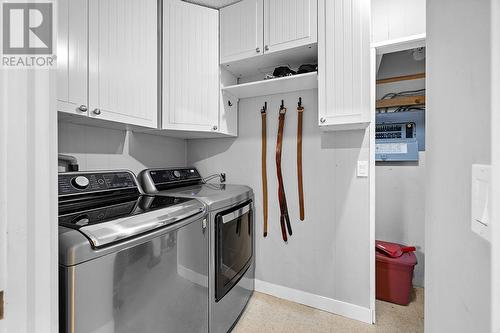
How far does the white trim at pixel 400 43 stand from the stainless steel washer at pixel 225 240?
1.54 meters

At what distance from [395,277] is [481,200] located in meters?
2.04

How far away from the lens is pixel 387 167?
8.15 ft

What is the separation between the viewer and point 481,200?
1.31 ft

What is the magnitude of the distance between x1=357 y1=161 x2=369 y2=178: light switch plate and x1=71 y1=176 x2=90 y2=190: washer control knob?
6.30 feet

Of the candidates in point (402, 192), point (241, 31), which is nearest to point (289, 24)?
point (241, 31)

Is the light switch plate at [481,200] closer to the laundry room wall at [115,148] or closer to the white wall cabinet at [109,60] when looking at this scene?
the white wall cabinet at [109,60]

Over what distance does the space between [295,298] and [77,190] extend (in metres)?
1.89

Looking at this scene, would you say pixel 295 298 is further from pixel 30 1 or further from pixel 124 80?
pixel 30 1

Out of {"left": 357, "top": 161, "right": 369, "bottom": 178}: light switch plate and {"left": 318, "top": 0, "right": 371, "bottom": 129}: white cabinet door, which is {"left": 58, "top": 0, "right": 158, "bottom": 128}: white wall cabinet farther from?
{"left": 357, "top": 161, "right": 369, "bottom": 178}: light switch plate

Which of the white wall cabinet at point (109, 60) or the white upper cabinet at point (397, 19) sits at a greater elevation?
the white upper cabinet at point (397, 19)

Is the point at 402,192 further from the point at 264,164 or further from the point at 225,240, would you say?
the point at 225,240

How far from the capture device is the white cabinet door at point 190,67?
68.0 inches

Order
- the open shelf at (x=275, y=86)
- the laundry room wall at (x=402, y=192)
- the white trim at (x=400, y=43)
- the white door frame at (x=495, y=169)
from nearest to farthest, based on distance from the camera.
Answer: the white door frame at (x=495, y=169) < the white trim at (x=400, y=43) < the open shelf at (x=275, y=86) < the laundry room wall at (x=402, y=192)

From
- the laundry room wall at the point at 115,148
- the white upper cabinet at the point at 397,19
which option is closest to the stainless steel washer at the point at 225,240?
the laundry room wall at the point at 115,148
